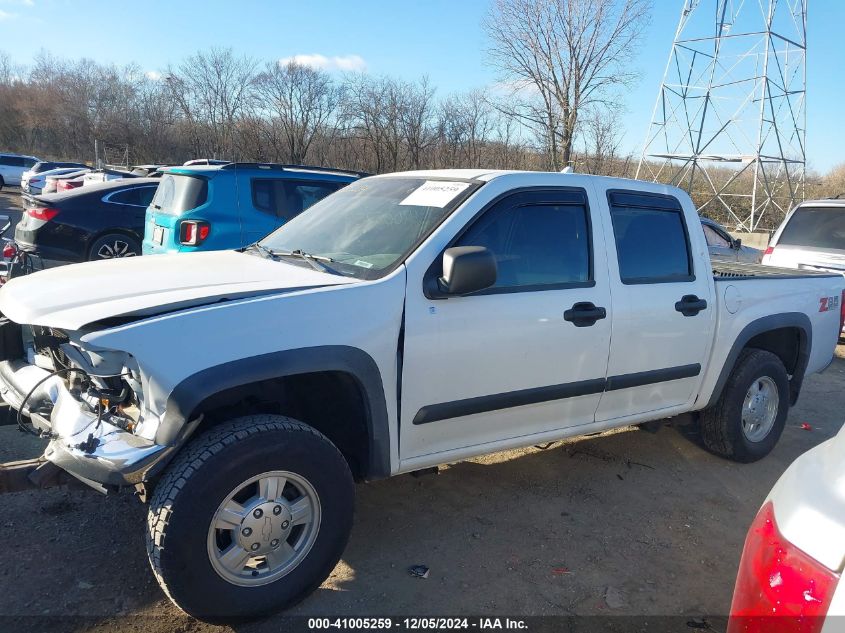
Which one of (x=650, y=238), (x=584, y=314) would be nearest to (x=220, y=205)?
(x=650, y=238)

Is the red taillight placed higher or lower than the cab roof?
lower

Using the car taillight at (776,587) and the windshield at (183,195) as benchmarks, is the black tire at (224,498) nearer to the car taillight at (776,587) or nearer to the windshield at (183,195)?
the car taillight at (776,587)

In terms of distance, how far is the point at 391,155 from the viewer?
3059 cm

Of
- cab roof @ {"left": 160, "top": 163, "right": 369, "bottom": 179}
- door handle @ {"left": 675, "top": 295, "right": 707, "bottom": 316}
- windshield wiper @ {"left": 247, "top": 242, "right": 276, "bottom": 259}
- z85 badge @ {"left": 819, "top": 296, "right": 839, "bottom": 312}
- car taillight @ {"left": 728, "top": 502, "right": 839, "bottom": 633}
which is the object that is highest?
cab roof @ {"left": 160, "top": 163, "right": 369, "bottom": 179}

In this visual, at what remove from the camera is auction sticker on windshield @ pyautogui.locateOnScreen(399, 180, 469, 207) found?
3.41 metres

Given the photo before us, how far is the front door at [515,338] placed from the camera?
10.0 ft

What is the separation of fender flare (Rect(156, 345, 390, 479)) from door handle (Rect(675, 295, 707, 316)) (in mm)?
2115

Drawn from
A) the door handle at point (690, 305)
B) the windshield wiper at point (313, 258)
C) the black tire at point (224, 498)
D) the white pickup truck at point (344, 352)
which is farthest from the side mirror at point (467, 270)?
the door handle at point (690, 305)

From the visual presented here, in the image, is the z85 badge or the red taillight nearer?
the z85 badge

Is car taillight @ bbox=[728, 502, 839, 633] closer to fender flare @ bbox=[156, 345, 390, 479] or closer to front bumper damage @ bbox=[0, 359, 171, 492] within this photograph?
fender flare @ bbox=[156, 345, 390, 479]

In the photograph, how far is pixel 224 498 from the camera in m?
2.53

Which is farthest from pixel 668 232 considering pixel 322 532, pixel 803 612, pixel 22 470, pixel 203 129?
pixel 203 129

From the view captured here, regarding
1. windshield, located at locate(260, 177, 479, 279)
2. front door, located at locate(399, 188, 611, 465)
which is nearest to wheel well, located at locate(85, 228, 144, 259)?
windshield, located at locate(260, 177, 479, 279)

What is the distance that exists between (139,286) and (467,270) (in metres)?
1.47
